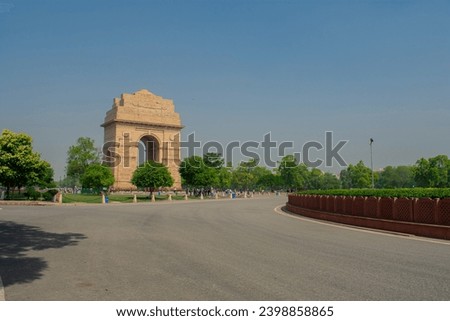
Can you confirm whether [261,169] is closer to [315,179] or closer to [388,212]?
[315,179]

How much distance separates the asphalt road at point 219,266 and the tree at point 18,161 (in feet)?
87.0

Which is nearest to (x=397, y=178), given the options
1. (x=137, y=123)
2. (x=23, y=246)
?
(x=137, y=123)

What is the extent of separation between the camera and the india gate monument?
70.5m

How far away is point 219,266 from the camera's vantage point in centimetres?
826

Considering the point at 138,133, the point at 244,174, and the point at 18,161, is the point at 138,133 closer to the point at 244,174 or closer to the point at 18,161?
the point at 18,161

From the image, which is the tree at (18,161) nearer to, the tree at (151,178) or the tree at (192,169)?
the tree at (151,178)

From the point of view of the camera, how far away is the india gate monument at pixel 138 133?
7050 cm

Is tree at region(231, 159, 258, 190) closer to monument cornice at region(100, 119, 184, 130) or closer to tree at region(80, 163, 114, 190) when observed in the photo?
monument cornice at region(100, 119, 184, 130)

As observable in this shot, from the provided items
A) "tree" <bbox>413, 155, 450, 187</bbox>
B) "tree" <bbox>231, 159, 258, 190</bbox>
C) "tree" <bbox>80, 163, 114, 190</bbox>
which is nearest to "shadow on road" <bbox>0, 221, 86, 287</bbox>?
"tree" <bbox>80, 163, 114, 190</bbox>

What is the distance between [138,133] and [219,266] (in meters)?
66.7

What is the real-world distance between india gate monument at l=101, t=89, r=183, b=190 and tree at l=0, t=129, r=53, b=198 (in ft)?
96.5

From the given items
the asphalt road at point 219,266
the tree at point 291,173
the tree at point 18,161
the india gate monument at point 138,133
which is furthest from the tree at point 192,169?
the asphalt road at point 219,266
